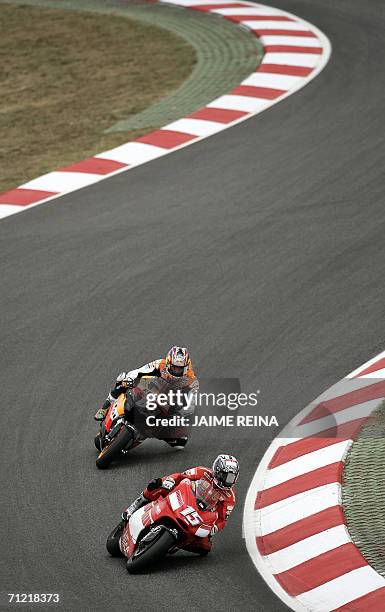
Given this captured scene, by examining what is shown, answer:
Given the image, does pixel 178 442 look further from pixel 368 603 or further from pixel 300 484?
pixel 368 603

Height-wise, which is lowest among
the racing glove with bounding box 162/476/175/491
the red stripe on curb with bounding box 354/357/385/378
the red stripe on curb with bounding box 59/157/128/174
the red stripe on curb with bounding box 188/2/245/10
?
the red stripe on curb with bounding box 354/357/385/378

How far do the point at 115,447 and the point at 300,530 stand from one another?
7.22 ft

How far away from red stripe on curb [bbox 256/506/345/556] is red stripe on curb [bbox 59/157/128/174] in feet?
31.2

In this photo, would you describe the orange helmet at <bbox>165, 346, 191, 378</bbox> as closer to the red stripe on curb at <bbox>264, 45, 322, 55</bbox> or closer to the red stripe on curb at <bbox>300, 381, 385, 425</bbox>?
the red stripe on curb at <bbox>300, 381, 385, 425</bbox>

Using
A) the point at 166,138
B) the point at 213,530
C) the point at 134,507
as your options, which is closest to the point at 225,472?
the point at 213,530

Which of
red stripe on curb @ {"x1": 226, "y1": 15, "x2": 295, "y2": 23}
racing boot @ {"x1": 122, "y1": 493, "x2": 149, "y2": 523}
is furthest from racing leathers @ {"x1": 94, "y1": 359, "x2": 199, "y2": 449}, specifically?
red stripe on curb @ {"x1": 226, "y1": 15, "x2": 295, "y2": 23}

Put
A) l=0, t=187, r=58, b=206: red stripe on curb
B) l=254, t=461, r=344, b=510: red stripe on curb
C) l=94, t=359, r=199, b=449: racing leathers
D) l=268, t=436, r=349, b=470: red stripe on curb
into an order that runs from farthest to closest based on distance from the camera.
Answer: l=0, t=187, r=58, b=206: red stripe on curb < l=94, t=359, r=199, b=449: racing leathers < l=268, t=436, r=349, b=470: red stripe on curb < l=254, t=461, r=344, b=510: red stripe on curb

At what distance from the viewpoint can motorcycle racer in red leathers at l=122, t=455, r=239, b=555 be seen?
11.2 meters

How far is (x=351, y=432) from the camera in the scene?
13.0 m

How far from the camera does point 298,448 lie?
1291 centimetres

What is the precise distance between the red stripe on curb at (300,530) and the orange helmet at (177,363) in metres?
2.11

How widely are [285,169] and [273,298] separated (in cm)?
408

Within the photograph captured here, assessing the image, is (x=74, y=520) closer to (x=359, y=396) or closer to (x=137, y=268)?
(x=359, y=396)

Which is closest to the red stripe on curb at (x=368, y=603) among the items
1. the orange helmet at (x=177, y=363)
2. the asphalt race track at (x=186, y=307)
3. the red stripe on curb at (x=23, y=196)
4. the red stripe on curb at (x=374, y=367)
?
the asphalt race track at (x=186, y=307)
